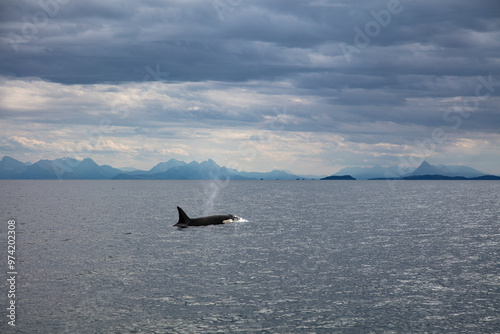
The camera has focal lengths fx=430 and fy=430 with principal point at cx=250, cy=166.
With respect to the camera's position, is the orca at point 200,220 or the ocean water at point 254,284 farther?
the orca at point 200,220

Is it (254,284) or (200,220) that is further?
(200,220)

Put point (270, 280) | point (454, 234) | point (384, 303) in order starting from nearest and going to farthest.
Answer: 1. point (384, 303)
2. point (270, 280)
3. point (454, 234)

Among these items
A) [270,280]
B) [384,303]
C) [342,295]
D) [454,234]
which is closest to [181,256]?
[270,280]

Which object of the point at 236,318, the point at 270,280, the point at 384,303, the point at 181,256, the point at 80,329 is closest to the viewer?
the point at 80,329

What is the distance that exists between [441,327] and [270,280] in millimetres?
11787

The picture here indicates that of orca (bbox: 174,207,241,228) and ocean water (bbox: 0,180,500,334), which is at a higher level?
orca (bbox: 174,207,241,228)

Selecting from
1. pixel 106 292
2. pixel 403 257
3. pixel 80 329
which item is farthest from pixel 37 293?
pixel 403 257

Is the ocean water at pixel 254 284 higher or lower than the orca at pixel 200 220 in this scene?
lower

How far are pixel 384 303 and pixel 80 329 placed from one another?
16176 millimetres

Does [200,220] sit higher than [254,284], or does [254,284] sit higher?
[200,220]

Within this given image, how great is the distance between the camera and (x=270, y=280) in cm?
2952

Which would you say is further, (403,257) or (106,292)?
(403,257)

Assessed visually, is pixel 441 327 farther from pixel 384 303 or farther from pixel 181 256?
pixel 181 256

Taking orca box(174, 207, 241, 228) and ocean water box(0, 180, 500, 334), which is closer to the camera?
ocean water box(0, 180, 500, 334)
